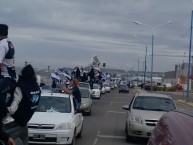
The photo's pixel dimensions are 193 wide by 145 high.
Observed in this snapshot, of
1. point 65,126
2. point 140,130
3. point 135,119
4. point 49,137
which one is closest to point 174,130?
point 49,137

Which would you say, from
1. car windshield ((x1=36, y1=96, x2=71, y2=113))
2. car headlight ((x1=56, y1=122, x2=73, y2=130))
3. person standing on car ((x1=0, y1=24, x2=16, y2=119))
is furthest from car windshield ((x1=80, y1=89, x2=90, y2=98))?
person standing on car ((x1=0, y1=24, x2=16, y2=119))

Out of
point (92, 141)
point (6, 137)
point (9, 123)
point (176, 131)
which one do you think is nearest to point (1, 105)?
point (6, 137)

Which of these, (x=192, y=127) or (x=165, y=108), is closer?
(x=192, y=127)

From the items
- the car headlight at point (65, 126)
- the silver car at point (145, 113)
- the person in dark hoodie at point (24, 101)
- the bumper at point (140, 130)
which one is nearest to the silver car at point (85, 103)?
the silver car at point (145, 113)

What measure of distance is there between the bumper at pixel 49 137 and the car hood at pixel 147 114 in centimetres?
320

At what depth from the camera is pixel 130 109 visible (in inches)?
616

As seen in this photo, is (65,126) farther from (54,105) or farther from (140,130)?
(140,130)

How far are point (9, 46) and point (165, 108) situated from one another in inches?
351

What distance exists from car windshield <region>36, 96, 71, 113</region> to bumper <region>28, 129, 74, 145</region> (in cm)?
151

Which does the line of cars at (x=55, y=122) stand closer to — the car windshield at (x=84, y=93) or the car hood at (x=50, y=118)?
the car hood at (x=50, y=118)

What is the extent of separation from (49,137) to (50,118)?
73cm

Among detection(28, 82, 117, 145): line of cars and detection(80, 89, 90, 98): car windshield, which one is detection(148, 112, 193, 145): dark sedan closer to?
detection(28, 82, 117, 145): line of cars

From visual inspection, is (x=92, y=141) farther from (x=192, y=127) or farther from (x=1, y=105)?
(x=192, y=127)

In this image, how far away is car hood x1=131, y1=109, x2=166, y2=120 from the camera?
1445cm
